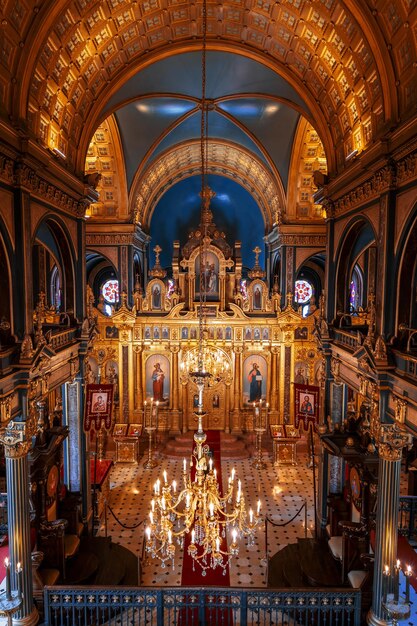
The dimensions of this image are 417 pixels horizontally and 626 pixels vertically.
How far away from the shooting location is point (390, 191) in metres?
8.12

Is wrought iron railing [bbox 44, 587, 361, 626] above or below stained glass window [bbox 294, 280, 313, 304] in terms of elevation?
below

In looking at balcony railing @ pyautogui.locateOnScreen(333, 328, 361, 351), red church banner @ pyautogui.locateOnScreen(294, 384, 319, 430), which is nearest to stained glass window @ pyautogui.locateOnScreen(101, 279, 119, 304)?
red church banner @ pyautogui.locateOnScreen(294, 384, 319, 430)

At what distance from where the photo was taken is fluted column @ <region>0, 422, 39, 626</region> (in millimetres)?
7828

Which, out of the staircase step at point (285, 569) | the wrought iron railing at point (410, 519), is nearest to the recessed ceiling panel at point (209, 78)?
the wrought iron railing at point (410, 519)

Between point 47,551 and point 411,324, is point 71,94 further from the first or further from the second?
point 47,551

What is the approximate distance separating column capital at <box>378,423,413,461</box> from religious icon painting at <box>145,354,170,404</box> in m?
12.9

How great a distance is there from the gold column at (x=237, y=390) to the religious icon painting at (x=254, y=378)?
32 cm

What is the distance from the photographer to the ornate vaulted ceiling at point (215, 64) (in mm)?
7953

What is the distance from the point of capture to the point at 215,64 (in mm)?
13992

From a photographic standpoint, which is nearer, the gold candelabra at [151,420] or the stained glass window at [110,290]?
the gold candelabra at [151,420]

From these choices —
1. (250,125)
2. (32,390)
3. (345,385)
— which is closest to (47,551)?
(32,390)

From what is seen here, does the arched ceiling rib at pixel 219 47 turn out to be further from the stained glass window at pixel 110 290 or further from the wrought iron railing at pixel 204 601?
the stained glass window at pixel 110 290

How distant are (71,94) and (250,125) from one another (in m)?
9.48

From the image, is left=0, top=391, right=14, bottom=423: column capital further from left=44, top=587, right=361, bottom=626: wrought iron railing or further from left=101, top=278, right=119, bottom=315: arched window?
left=101, top=278, right=119, bottom=315: arched window
